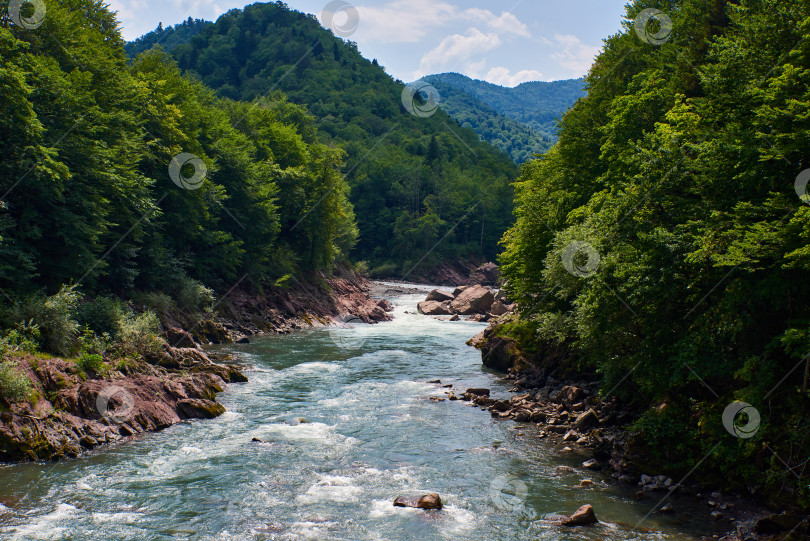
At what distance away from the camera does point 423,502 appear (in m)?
13.9

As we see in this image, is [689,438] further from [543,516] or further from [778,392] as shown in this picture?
[543,516]

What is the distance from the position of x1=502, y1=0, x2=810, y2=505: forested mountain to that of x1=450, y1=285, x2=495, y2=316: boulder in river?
33.8 m

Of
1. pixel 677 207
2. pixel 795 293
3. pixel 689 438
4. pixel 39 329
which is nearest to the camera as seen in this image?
pixel 795 293

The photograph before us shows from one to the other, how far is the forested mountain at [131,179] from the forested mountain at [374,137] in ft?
132

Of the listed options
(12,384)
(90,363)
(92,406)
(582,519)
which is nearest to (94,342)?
(90,363)

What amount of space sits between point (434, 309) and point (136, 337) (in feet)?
118

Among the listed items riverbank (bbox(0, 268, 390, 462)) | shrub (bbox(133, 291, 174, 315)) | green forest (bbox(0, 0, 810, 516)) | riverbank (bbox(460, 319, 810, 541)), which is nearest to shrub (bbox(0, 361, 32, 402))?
riverbank (bbox(0, 268, 390, 462))

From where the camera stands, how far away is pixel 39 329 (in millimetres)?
19906

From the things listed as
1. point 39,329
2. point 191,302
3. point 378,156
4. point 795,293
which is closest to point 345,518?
point 795,293

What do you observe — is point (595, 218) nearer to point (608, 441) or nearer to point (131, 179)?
point (608, 441)

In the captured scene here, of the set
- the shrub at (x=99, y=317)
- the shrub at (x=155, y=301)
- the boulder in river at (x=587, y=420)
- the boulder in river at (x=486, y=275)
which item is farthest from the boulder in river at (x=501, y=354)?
the boulder in river at (x=486, y=275)

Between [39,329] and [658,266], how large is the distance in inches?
783

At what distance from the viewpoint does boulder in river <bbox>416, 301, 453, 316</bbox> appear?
187 ft

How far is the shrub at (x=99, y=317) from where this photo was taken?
77.8ft
